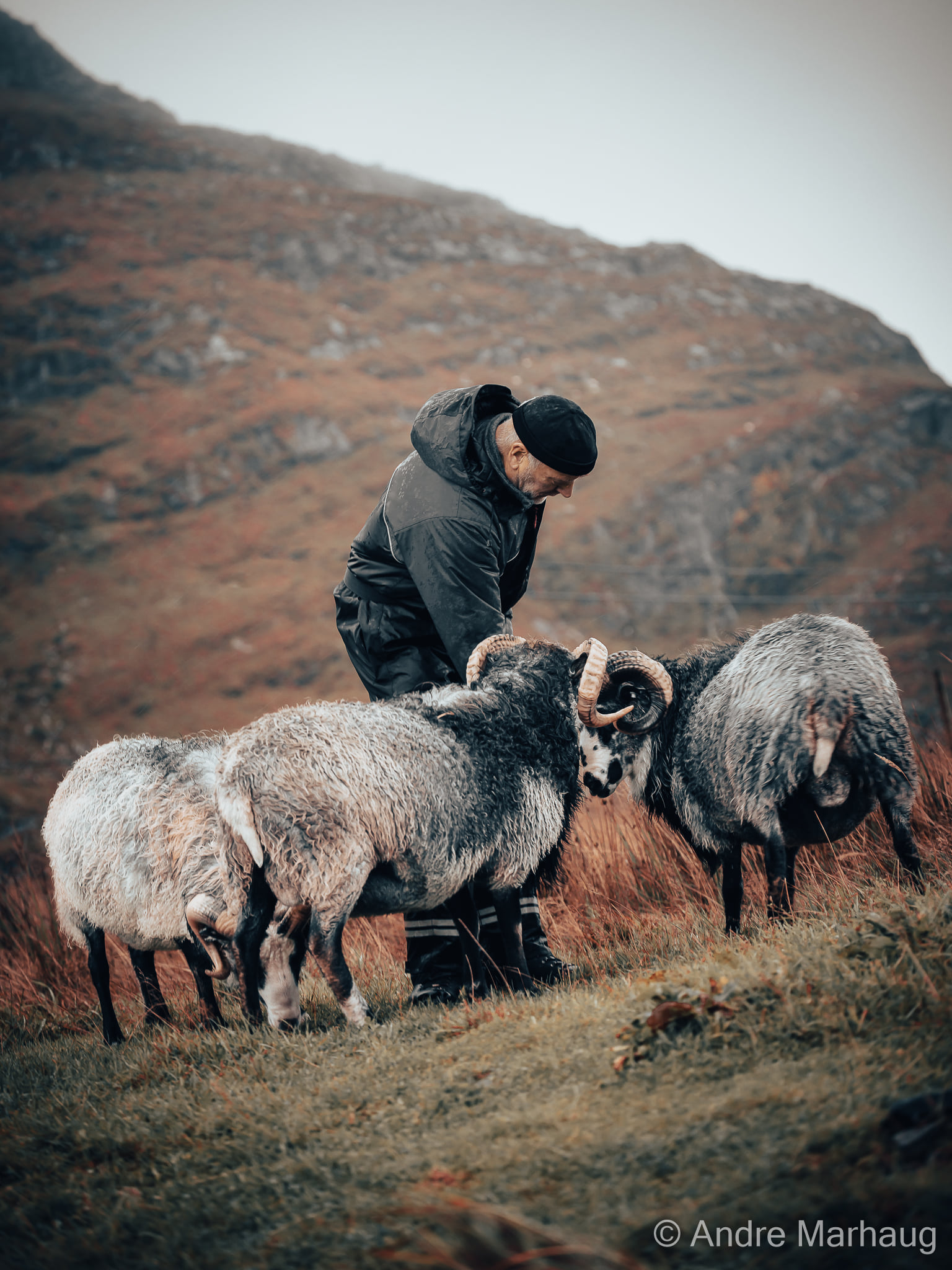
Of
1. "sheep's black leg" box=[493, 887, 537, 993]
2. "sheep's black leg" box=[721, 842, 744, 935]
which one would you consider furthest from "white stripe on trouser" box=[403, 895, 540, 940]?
"sheep's black leg" box=[721, 842, 744, 935]

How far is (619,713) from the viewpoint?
5379 mm

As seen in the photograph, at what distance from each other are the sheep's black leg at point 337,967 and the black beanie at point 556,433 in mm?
2508

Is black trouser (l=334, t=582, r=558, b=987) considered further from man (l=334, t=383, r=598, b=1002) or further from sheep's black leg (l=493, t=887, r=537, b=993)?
sheep's black leg (l=493, t=887, r=537, b=993)

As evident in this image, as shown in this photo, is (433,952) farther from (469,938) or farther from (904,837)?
(904,837)

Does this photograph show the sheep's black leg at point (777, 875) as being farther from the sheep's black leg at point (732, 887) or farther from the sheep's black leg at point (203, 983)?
the sheep's black leg at point (203, 983)

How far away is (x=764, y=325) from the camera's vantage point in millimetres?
85250

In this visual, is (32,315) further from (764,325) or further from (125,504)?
(764,325)

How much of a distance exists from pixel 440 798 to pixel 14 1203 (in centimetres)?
232

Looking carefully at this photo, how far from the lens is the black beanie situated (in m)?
4.79

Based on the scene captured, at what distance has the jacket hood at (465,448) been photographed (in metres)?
4.94

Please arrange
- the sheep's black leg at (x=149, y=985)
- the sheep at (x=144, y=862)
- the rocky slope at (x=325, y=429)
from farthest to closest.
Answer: the rocky slope at (x=325, y=429), the sheep's black leg at (x=149, y=985), the sheep at (x=144, y=862)

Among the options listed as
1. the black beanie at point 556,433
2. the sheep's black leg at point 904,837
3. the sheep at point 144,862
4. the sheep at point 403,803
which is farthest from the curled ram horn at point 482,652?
the sheep's black leg at point 904,837

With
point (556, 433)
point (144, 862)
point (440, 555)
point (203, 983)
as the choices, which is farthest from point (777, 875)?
point (144, 862)

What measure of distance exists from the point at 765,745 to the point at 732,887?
3.04ft
